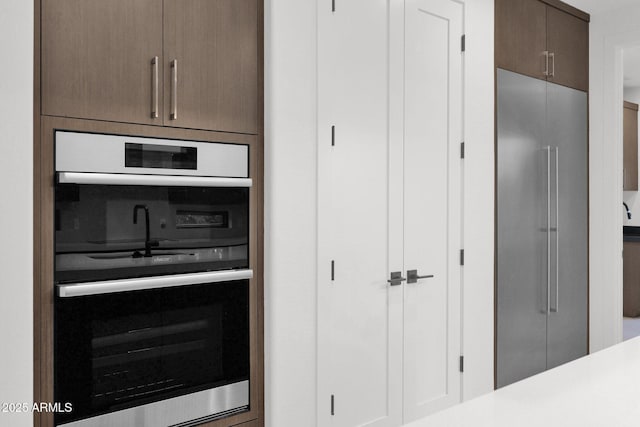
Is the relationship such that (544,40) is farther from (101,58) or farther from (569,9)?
(101,58)

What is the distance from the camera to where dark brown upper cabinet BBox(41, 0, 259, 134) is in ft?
5.86

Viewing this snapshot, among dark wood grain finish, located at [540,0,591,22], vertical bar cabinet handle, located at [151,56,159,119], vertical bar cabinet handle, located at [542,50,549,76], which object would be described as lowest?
vertical bar cabinet handle, located at [151,56,159,119]

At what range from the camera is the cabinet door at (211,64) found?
2036 millimetres

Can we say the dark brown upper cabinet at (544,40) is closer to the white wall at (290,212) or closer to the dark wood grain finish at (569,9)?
the dark wood grain finish at (569,9)

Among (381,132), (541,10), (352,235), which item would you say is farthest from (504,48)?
(352,235)

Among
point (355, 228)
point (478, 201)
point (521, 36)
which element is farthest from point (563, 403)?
point (521, 36)

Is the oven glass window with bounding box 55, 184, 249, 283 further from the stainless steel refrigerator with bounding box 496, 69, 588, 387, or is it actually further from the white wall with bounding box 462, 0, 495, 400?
the stainless steel refrigerator with bounding box 496, 69, 588, 387

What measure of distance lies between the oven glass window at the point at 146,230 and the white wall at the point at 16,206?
4.7 inches

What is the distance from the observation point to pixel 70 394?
181 centimetres

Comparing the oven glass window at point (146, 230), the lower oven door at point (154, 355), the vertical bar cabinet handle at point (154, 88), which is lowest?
the lower oven door at point (154, 355)

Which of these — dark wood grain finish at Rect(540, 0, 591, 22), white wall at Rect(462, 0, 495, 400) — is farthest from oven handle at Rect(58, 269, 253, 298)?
dark wood grain finish at Rect(540, 0, 591, 22)

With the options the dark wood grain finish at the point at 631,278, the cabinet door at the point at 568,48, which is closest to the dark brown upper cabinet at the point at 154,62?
the cabinet door at the point at 568,48

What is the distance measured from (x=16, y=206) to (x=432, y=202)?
2.00 metres

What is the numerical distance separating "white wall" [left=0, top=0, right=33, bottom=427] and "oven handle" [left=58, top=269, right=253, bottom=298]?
0.13 m
